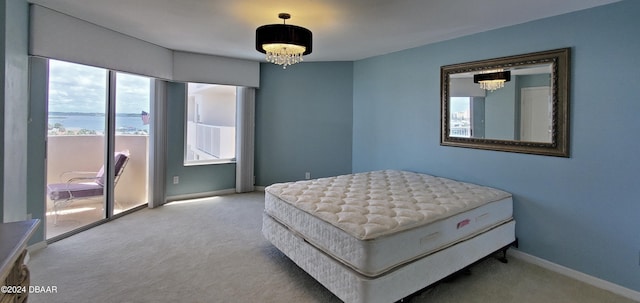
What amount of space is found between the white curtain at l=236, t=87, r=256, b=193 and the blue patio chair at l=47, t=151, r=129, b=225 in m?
1.80

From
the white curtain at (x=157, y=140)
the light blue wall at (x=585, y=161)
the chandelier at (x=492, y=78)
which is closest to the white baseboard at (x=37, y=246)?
the white curtain at (x=157, y=140)

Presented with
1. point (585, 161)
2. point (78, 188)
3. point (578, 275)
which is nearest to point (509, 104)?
point (585, 161)

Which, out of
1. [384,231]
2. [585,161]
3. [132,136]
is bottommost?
[384,231]

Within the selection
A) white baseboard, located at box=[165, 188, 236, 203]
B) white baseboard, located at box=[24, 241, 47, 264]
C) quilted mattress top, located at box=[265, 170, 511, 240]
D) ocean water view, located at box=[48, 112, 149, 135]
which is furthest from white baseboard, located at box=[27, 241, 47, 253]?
quilted mattress top, located at box=[265, 170, 511, 240]

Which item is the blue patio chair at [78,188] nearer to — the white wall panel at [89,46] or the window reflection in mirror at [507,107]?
the white wall panel at [89,46]

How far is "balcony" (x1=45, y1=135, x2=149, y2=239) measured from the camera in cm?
331

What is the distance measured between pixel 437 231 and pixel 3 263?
7.47 feet

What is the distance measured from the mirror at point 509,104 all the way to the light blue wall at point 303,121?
187 cm

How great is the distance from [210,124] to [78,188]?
8.64ft

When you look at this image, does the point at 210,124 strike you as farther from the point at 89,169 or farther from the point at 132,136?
the point at 89,169

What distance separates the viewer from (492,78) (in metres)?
3.25

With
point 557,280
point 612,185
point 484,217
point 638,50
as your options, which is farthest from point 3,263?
point 638,50

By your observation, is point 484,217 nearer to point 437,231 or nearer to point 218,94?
point 437,231

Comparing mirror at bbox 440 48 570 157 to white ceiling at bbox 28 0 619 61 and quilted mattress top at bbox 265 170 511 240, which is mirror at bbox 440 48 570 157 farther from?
quilted mattress top at bbox 265 170 511 240
